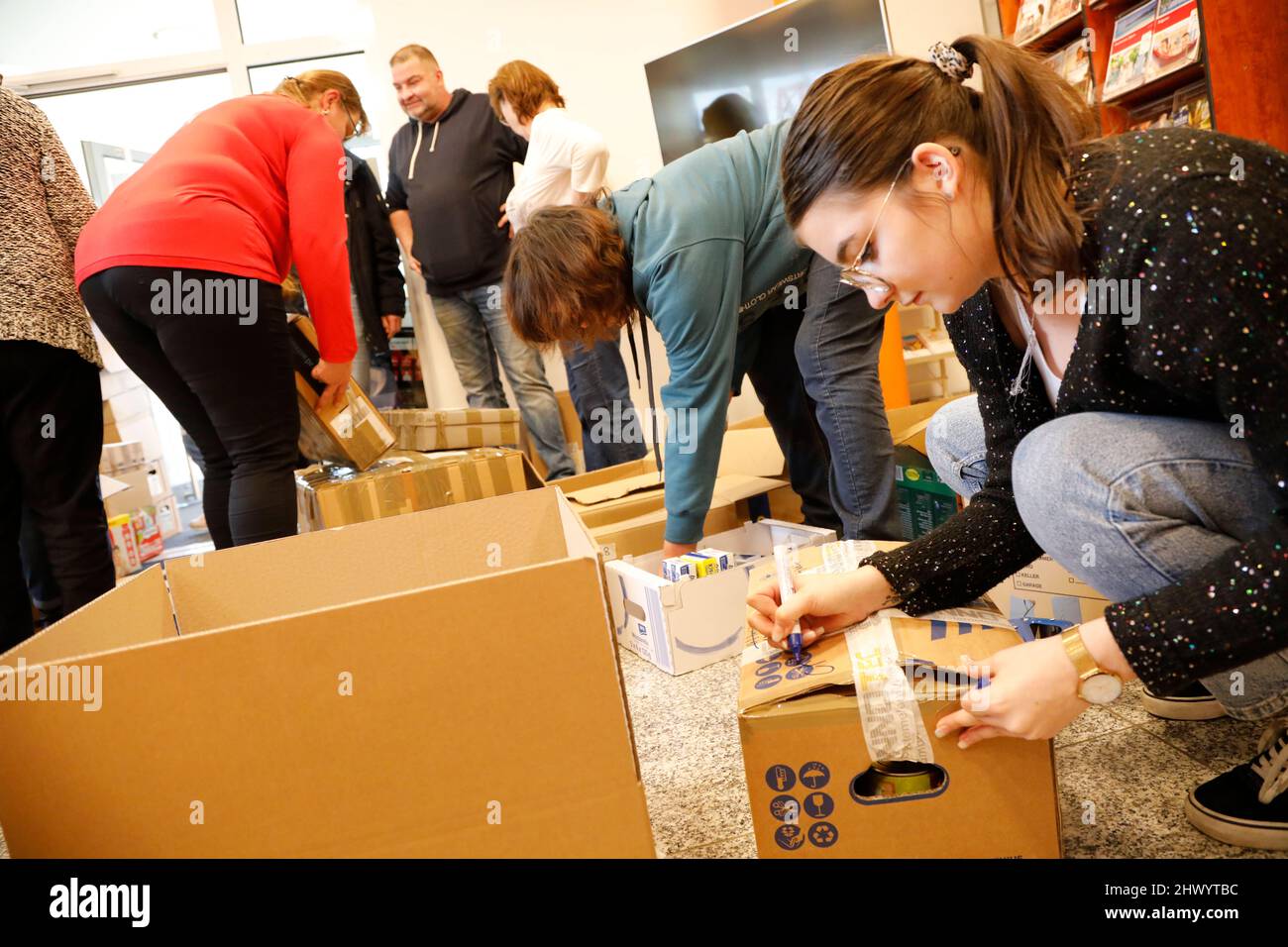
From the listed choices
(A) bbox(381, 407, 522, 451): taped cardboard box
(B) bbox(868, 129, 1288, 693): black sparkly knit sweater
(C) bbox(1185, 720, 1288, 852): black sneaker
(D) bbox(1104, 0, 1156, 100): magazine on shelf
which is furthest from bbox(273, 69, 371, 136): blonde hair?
(C) bbox(1185, 720, 1288, 852): black sneaker

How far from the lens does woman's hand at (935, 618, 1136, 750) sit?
0.73 m

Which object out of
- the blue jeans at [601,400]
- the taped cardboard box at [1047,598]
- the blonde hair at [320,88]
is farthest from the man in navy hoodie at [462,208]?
the taped cardboard box at [1047,598]

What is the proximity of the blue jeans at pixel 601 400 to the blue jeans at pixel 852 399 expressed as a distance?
4.67ft

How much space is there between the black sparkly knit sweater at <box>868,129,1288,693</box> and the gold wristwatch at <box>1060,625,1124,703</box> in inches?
1.1

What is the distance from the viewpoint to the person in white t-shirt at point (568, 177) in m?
2.60

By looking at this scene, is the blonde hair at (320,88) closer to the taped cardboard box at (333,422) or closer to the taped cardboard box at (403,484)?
the taped cardboard box at (333,422)

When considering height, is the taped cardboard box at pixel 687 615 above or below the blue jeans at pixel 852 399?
below

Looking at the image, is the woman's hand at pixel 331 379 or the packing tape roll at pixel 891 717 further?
the woman's hand at pixel 331 379

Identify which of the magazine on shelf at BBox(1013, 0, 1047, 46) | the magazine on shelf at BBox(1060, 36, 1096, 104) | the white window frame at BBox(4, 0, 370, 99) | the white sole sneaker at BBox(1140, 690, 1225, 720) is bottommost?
the white sole sneaker at BBox(1140, 690, 1225, 720)

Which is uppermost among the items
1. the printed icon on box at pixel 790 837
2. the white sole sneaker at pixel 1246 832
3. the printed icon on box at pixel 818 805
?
the printed icon on box at pixel 818 805

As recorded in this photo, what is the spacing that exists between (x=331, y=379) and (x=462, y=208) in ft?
4.91

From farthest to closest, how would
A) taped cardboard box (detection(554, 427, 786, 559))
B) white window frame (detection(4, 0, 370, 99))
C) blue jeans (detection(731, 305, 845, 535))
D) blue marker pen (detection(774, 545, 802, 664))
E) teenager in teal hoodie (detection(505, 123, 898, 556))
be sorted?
1. white window frame (detection(4, 0, 370, 99))
2. taped cardboard box (detection(554, 427, 786, 559))
3. blue jeans (detection(731, 305, 845, 535))
4. teenager in teal hoodie (detection(505, 123, 898, 556))
5. blue marker pen (detection(774, 545, 802, 664))

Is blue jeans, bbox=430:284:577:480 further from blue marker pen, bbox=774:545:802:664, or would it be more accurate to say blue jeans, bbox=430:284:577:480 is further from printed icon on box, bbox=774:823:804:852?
printed icon on box, bbox=774:823:804:852

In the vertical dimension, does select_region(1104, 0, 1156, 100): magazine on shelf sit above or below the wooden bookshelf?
above
